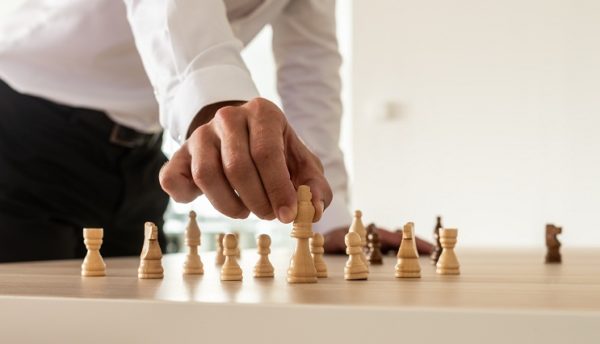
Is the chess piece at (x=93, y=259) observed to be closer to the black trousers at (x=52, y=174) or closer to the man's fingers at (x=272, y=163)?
the man's fingers at (x=272, y=163)

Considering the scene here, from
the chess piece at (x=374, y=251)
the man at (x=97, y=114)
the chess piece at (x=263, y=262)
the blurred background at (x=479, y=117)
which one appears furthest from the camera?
the blurred background at (x=479, y=117)

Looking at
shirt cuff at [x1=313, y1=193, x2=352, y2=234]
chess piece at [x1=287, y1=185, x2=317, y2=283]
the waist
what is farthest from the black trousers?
chess piece at [x1=287, y1=185, x2=317, y2=283]

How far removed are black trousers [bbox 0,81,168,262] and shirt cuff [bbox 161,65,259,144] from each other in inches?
33.0

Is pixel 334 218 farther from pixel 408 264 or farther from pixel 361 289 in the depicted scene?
pixel 361 289

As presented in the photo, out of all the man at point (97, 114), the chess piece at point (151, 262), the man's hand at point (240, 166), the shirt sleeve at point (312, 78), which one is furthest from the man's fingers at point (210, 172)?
the shirt sleeve at point (312, 78)

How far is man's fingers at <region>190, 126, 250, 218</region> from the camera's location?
2.53 feet

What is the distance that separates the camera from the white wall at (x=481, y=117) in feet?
11.9

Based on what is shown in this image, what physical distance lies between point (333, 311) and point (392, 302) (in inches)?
2.4

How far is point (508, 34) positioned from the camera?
3.79 m

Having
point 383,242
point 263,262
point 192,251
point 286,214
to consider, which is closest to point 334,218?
point 383,242

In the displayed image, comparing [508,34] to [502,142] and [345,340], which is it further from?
[345,340]

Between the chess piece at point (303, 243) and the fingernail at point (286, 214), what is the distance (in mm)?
15

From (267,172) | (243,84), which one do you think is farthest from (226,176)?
(243,84)

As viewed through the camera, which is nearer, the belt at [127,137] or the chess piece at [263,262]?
the chess piece at [263,262]
